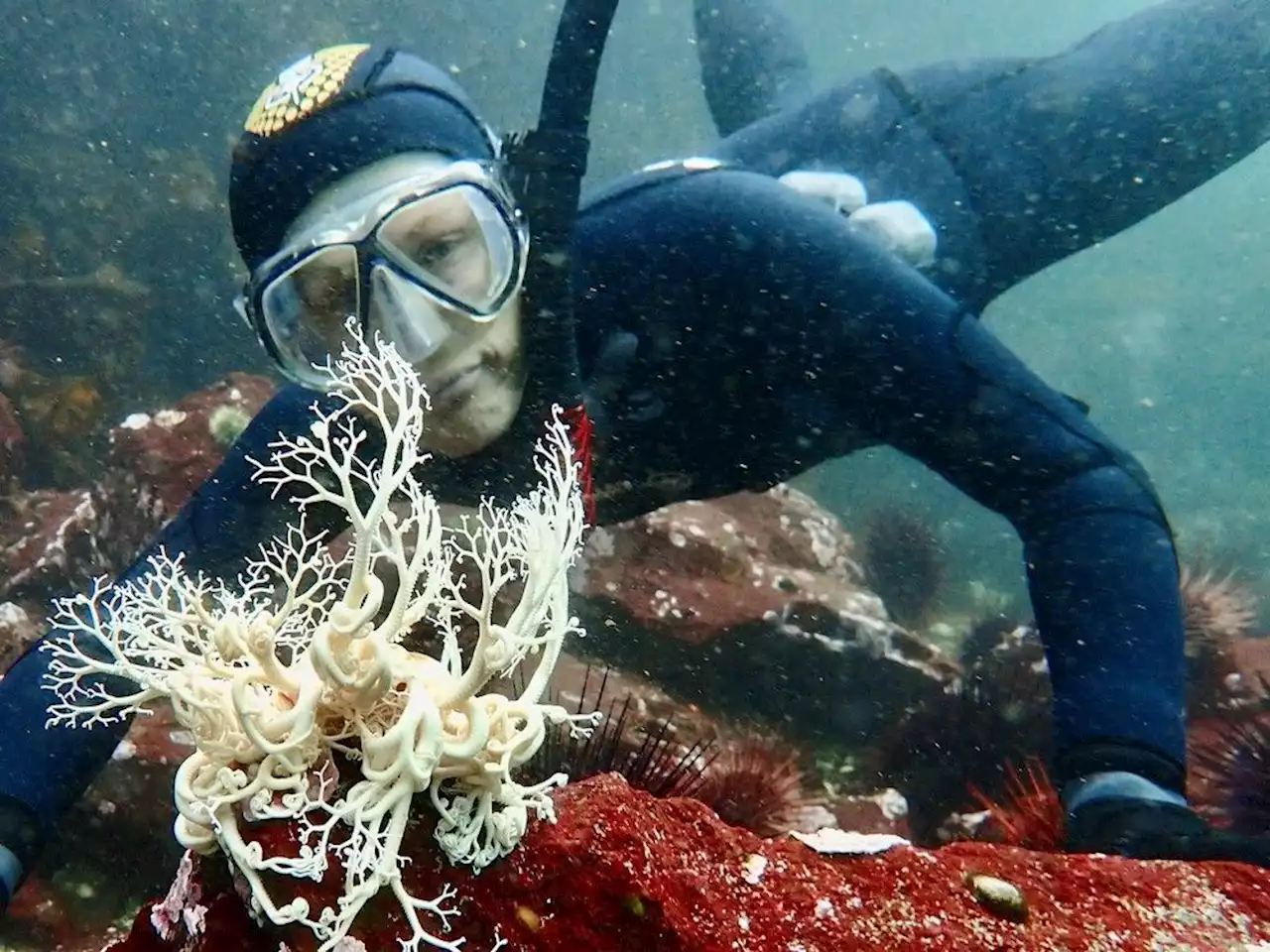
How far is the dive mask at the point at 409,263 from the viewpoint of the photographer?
2.75m

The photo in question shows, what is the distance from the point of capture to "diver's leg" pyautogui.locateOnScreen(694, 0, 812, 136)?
732 cm

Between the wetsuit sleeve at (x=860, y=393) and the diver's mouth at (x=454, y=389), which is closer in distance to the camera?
the wetsuit sleeve at (x=860, y=393)

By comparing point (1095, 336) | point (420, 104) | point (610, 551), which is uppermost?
point (420, 104)

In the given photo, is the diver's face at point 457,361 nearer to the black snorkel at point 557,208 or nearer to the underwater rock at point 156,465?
the black snorkel at point 557,208

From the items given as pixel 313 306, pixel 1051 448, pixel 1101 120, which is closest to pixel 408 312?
pixel 313 306

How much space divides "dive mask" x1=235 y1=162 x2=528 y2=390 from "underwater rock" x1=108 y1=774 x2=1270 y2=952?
1.73 metres

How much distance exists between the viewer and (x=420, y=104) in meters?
3.10

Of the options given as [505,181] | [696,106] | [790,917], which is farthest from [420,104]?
[696,106]

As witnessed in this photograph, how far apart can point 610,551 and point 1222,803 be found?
3440 millimetres

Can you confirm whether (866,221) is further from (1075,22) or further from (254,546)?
(1075,22)

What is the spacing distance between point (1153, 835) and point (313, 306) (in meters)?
2.83

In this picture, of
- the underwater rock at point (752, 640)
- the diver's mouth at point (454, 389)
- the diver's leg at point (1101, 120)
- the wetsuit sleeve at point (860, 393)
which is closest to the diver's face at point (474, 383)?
the diver's mouth at point (454, 389)

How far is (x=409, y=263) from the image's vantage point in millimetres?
2785

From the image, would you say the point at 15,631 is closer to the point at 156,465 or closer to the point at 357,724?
the point at 156,465
